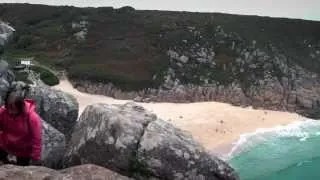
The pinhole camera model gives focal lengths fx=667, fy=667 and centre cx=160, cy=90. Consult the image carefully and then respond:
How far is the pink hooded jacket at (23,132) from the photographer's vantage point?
42.0ft

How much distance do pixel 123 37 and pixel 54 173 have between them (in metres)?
66.6

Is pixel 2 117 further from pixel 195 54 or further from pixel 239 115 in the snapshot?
pixel 195 54

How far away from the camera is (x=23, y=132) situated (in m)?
12.9

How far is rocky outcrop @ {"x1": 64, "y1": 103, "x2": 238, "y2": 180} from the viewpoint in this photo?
15.4 m

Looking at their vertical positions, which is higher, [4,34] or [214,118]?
[4,34]

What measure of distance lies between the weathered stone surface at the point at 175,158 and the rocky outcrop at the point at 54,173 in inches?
131

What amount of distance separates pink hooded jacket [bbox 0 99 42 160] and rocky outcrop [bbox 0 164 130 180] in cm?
87

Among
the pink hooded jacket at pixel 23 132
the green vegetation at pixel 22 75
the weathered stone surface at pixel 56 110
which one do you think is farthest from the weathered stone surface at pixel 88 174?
the green vegetation at pixel 22 75

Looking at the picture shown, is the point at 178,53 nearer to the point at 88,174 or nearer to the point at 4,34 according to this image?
the point at 4,34

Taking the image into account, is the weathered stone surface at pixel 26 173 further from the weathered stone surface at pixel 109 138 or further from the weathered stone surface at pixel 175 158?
the weathered stone surface at pixel 175 158

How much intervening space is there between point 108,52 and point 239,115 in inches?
1063

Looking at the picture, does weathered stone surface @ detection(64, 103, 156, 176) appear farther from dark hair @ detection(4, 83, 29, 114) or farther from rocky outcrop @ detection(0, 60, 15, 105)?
rocky outcrop @ detection(0, 60, 15, 105)

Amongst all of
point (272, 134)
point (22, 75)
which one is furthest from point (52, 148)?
point (22, 75)

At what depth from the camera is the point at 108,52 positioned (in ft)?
240
